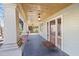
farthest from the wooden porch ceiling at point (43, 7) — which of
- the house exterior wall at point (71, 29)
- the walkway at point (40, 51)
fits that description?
the walkway at point (40, 51)

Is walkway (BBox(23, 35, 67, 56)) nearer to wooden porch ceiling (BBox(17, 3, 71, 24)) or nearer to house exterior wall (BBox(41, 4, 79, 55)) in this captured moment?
house exterior wall (BBox(41, 4, 79, 55))

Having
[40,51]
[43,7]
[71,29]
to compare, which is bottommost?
[40,51]

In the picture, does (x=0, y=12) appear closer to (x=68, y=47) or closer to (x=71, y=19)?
(x=71, y=19)

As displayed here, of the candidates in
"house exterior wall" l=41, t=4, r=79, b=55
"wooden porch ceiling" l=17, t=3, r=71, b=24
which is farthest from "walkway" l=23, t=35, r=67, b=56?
"wooden porch ceiling" l=17, t=3, r=71, b=24

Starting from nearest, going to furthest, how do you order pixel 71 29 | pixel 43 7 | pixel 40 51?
pixel 71 29 < pixel 43 7 < pixel 40 51

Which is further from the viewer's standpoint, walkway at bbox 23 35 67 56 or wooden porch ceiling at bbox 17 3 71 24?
walkway at bbox 23 35 67 56

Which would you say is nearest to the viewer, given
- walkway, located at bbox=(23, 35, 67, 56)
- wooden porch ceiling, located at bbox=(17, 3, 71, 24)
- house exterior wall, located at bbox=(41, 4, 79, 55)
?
wooden porch ceiling, located at bbox=(17, 3, 71, 24)

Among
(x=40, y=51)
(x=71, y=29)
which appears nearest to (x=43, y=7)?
(x=71, y=29)

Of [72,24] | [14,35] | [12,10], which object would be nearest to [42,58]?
[14,35]

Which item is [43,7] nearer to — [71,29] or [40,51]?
[71,29]

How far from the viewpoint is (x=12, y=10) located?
8.16 ft

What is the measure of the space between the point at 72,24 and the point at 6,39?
2.15 m

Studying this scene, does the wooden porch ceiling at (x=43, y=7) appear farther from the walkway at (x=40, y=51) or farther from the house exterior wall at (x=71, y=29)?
the walkway at (x=40, y=51)

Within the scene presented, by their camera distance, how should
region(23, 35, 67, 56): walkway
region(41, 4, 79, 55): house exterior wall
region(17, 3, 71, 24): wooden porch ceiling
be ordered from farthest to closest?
region(23, 35, 67, 56): walkway < region(41, 4, 79, 55): house exterior wall < region(17, 3, 71, 24): wooden porch ceiling
